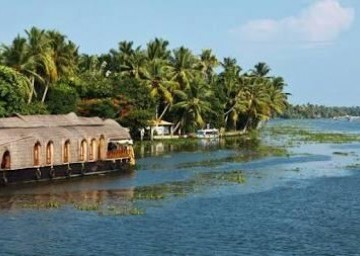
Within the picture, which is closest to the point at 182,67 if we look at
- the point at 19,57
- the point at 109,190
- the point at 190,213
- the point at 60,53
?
the point at 60,53

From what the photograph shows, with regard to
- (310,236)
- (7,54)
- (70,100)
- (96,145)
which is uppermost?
(7,54)

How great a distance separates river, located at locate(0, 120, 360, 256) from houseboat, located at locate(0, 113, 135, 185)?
1.57 m

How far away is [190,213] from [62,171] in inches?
687

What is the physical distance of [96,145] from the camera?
2073 inches

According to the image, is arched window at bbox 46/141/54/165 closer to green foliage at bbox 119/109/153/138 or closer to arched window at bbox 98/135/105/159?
arched window at bbox 98/135/105/159

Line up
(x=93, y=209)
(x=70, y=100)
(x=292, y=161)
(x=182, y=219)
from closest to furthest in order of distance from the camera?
(x=182, y=219) → (x=93, y=209) → (x=292, y=161) → (x=70, y=100)

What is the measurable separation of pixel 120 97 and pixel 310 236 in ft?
187

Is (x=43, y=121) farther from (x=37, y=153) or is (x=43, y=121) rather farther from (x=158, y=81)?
(x=158, y=81)

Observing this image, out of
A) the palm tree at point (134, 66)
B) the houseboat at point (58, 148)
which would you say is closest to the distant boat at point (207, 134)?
the palm tree at point (134, 66)

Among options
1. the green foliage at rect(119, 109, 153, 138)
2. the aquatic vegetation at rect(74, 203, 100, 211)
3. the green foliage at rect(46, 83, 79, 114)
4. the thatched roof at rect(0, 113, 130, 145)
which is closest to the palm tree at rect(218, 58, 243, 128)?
the green foliage at rect(119, 109, 153, 138)

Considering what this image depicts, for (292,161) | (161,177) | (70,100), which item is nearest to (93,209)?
(161,177)

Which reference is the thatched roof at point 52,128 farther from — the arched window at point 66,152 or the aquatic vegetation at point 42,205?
the aquatic vegetation at point 42,205

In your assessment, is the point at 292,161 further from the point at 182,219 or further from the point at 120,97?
the point at 182,219

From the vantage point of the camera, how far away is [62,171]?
48.7m
